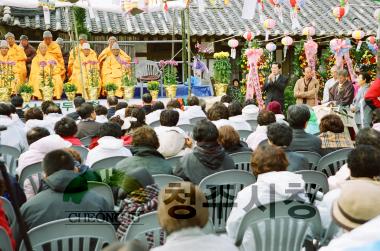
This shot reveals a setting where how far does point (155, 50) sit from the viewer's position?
18.2 m

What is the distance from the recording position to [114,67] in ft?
45.3

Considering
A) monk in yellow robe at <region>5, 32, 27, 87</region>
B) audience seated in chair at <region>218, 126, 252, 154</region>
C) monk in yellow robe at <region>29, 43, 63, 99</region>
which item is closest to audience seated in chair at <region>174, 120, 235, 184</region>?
audience seated in chair at <region>218, 126, 252, 154</region>

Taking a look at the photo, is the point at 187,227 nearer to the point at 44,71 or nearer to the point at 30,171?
the point at 30,171

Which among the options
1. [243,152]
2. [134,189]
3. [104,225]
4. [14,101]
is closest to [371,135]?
[243,152]

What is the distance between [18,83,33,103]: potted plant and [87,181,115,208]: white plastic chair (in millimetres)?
8922

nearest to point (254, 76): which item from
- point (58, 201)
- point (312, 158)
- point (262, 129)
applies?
point (262, 129)

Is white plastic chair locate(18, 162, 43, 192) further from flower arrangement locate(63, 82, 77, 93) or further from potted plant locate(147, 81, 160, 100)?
potted plant locate(147, 81, 160, 100)

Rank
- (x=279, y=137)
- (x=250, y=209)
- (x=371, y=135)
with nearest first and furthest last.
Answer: (x=250, y=209) → (x=371, y=135) → (x=279, y=137)

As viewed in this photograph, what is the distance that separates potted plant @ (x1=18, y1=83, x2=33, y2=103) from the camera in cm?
1274

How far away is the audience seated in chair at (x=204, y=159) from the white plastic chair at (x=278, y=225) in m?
1.31

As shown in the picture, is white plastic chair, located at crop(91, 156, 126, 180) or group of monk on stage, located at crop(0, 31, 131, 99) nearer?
white plastic chair, located at crop(91, 156, 126, 180)

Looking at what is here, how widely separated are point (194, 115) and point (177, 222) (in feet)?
21.0

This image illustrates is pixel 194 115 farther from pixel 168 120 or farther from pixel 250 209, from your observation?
pixel 250 209

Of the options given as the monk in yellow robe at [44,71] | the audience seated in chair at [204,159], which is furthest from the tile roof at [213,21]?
the audience seated in chair at [204,159]
